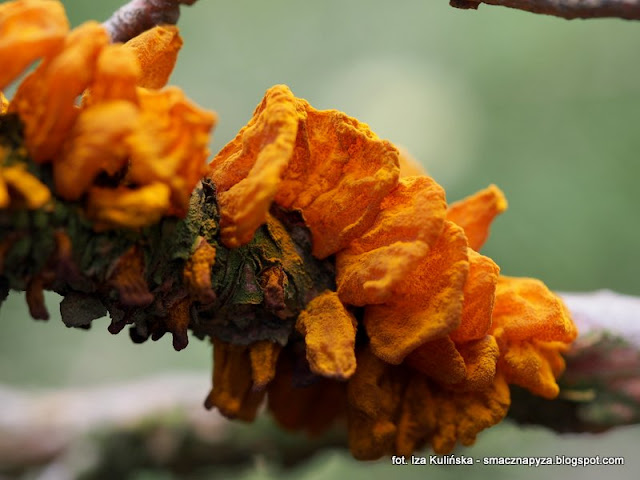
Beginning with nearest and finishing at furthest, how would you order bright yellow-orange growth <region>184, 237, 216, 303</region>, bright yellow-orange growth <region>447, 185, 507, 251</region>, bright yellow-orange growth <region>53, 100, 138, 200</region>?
bright yellow-orange growth <region>53, 100, 138, 200</region> < bright yellow-orange growth <region>184, 237, 216, 303</region> < bright yellow-orange growth <region>447, 185, 507, 251</region>

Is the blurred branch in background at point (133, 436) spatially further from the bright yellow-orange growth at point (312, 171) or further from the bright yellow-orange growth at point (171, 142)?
the bright yellow-orange growth at point (171, 142)

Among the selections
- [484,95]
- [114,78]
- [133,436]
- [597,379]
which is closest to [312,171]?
[114,78]

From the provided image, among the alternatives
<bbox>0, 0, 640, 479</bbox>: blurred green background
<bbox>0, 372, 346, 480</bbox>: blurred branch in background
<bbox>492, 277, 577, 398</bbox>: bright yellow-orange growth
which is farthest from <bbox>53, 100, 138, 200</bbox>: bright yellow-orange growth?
<bbox>0, 0, 640, 479</bbox>: blurred green background

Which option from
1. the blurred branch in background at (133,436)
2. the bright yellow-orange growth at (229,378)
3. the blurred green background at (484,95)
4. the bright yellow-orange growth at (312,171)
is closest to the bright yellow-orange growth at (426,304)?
A: the bright yellow-orange growth at (312,171)

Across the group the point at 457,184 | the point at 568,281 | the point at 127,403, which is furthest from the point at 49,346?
the point at 568,281

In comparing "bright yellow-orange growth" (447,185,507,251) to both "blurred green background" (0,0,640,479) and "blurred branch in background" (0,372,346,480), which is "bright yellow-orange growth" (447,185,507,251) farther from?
"blurred green background" (0,0,640,479)

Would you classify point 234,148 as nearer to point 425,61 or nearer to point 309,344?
point 309,344
